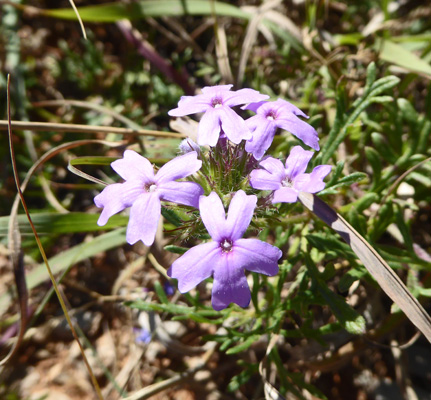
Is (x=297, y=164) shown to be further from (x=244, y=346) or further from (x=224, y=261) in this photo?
(x=244, y=346)

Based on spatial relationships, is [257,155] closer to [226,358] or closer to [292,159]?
[292,159]

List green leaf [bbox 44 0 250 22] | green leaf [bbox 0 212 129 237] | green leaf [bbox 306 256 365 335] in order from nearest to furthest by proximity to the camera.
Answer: green leaf [bbox 306 256 365 335] < green leaf [bbox 0 212 129 237] < green leaf [bbox 44 0 250 22]

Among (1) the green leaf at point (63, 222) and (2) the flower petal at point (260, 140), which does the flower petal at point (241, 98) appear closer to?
(2) the flower petal at point (260, 140)

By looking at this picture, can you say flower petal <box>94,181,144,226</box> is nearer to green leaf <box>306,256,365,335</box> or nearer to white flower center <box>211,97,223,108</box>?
white flower center <box>211,97,223,108</box>

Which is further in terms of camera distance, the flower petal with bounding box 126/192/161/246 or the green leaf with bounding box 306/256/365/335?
the green leaf with bounding box 306/256/365/335

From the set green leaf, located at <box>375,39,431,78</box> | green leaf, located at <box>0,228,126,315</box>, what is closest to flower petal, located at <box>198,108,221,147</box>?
green leaf, located at <box>0,228,126,315</box>

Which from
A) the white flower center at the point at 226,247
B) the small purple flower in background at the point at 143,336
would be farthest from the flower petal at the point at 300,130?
the small purple flower in background at the point at 143,336

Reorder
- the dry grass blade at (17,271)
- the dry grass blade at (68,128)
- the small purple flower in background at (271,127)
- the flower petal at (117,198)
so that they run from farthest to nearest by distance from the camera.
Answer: the dry grass blade at (68,128), the dry grass blade at (17,271), the small purple flower in background at (271,127), the flower petal at (117,198)
